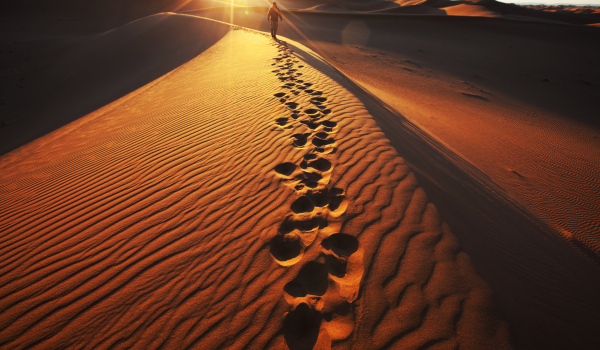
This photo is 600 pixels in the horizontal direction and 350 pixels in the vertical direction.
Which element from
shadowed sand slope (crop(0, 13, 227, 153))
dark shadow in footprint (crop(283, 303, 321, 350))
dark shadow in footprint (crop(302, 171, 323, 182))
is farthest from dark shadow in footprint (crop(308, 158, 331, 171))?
shadowed sand slope (crop(0, 13, 227, 153))

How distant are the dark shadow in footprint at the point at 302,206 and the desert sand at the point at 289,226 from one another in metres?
0.01

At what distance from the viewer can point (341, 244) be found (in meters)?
1.96

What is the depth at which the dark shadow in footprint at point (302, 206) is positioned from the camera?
2.26m

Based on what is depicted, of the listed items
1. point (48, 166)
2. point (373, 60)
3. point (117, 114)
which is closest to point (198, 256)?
point (48, 166)

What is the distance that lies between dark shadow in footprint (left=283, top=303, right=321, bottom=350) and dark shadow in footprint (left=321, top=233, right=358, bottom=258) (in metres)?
0.49

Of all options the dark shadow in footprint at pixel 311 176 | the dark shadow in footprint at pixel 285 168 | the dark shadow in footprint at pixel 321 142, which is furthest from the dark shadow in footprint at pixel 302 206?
the dark shadow in footprint at pixel 321 142

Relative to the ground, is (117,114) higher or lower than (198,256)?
lower

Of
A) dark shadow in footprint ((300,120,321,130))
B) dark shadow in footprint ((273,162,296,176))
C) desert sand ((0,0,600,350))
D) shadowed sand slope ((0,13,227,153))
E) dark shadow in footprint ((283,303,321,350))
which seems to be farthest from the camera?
shadowed sand slope ((0,13,227,153))

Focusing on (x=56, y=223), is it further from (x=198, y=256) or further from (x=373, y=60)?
(x=373, y=60)

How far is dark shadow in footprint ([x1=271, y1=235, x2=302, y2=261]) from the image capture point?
1869mm

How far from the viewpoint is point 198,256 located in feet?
Answer: 6.19

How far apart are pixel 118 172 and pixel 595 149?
9949mm

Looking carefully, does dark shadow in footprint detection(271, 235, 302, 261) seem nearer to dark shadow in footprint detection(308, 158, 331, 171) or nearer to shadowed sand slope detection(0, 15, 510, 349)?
shadowed sand slope detection(0, 15, 510, 349)

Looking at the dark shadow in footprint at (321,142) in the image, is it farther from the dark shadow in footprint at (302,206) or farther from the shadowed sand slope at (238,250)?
the dark shadow in footprint at (302,206)
